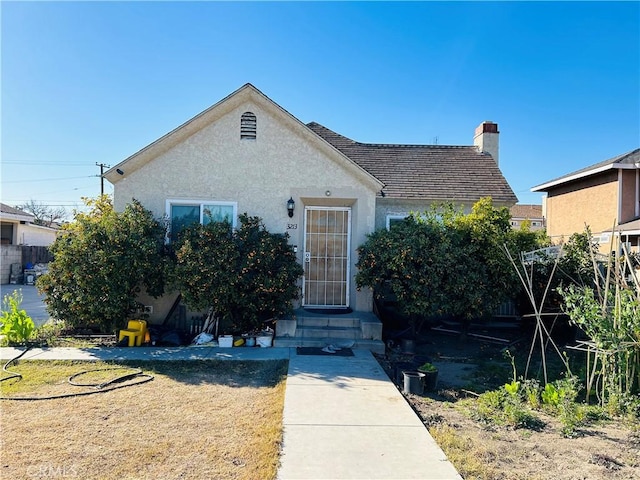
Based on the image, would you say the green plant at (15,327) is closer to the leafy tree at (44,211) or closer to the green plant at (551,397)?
the green plant at (551,397)

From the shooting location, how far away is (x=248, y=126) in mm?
9930

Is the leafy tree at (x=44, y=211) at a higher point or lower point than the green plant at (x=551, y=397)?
higher

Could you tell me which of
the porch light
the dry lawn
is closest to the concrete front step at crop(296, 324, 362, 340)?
the dry lawn

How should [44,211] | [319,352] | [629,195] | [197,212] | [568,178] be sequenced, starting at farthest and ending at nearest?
[44,211] → [568,178] → [629,195] → [197,212] → [319,352]

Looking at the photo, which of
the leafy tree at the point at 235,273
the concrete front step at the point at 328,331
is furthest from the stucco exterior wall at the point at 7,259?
the concrete front step at the point at 328,331

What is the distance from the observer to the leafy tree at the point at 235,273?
8.35 m

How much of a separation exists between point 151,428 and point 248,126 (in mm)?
7514

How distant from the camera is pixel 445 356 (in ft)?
27.9

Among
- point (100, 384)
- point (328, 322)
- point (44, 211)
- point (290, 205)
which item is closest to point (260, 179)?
point (290, 205)

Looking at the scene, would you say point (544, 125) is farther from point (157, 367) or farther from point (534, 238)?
point (157, 367)

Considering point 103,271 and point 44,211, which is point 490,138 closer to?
point 103,271

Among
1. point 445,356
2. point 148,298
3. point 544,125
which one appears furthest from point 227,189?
point 544,125

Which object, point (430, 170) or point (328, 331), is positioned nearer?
point (328, 331)

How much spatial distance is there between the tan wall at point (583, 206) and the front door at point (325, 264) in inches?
393
